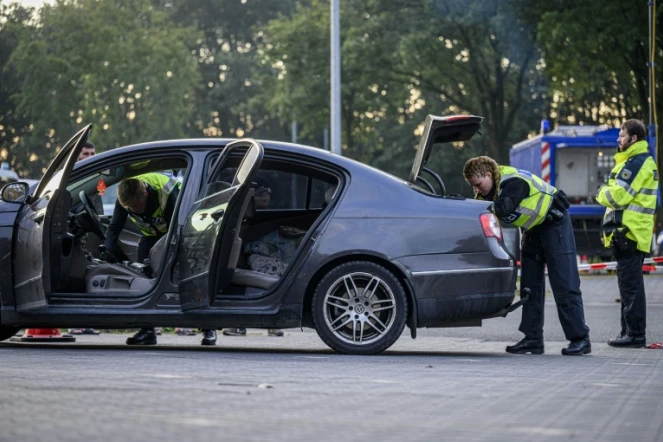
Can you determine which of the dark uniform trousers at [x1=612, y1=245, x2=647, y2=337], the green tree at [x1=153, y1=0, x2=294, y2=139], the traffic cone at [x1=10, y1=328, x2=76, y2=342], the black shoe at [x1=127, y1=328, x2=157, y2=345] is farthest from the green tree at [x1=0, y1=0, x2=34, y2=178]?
the dark uniform trousers at [x1=612, y1=245, x2=647, y2=337]

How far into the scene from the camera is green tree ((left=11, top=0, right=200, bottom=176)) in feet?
162

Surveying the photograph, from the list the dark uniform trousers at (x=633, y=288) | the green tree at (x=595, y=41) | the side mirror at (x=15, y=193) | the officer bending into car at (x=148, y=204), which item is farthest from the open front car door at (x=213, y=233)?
the green tree at (x=595, y=41)

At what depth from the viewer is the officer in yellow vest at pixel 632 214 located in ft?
37.5

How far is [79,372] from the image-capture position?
306 inches

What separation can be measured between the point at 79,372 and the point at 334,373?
1.36 m

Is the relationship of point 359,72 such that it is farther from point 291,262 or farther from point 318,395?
point 318,395

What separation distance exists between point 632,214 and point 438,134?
1909 mm

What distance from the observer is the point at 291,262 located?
986cm

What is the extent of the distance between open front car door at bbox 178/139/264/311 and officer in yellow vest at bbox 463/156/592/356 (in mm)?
1812

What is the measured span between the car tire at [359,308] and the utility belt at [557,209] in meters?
1.48

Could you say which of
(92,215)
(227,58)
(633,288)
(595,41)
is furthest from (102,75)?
(633,288)

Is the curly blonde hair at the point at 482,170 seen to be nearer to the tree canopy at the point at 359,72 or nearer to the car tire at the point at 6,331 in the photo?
the car tire at the point at 6,331

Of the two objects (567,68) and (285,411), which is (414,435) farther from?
(567,68)

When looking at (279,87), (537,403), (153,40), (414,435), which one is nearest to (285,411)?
(414,435)
